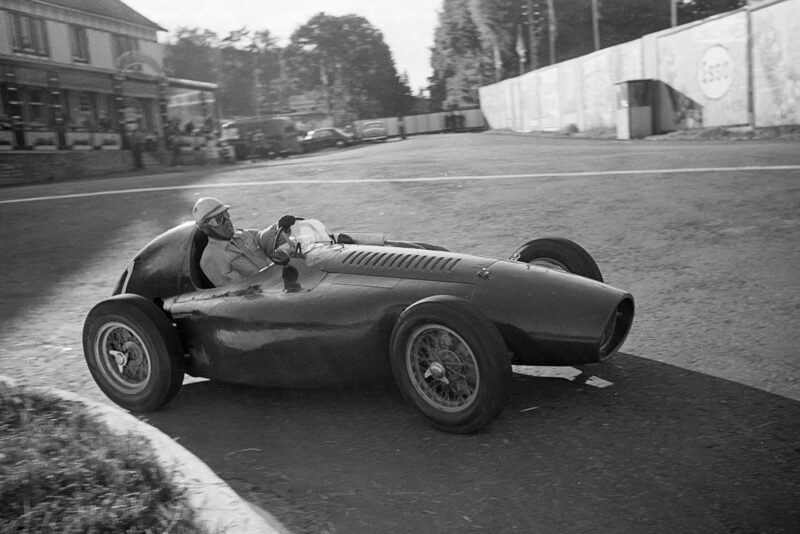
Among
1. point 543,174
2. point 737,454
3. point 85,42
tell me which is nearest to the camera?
point 737,454

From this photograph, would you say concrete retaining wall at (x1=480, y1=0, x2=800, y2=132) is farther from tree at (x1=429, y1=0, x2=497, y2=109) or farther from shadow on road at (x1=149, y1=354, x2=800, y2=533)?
tree at (x1=429, y1=0, x2=497, y2=109)

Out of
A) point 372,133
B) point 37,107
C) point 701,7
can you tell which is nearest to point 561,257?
point 37,107

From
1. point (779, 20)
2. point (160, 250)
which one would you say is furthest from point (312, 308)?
point (779, 20)

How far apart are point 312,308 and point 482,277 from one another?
94cm

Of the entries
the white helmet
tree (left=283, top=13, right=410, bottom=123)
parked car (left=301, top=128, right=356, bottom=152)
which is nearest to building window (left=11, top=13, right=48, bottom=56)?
parked car (left=301, top=128, right=356, bottom=152)

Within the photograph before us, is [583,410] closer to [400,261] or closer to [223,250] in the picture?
[400,261]

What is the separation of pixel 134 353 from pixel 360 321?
5.20ft

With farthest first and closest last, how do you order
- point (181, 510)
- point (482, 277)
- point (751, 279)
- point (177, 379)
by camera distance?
point (751, 279) < point (177, 379) < point (482, 277) < point (181, 510)

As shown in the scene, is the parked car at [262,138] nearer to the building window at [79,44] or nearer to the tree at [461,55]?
the building window at [79,44]

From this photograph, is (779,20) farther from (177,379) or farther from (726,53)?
(177,379)

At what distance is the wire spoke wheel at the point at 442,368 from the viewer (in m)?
4.09

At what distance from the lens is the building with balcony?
3222cm

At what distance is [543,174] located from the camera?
14.1 metres

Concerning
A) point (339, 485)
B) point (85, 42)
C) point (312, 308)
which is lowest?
point (339, 485)
